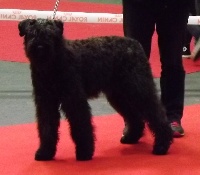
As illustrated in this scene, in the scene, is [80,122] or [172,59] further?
[172,59]

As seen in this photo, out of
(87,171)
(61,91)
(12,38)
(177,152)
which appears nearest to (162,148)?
(177,152)

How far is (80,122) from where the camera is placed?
2.99 m

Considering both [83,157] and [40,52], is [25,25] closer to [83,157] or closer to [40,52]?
[40,52]

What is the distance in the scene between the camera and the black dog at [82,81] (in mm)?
2791

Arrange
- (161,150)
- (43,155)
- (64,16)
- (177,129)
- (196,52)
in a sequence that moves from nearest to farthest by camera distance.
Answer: (43,155) < (161,150) < (177,129) < (64,16) < (196,52)

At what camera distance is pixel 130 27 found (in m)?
3.46

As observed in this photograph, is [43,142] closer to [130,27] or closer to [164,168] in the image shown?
[164,168]

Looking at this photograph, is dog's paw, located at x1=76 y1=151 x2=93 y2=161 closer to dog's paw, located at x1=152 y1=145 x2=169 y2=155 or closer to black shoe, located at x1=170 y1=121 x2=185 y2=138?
dog's paw, located at x1=152 y1=145 x2=169 y2=155

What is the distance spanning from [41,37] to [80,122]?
0.57m

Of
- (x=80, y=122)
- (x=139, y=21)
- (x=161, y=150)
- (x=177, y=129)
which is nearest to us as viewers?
(x=80, y=122)

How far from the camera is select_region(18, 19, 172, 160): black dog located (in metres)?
2.79

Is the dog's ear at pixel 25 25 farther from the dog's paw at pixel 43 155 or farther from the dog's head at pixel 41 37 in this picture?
the dog's paw at pixel 43 155

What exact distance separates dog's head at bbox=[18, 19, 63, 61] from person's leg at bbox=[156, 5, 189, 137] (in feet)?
2.99

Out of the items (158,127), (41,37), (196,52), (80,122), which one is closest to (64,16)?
(196,52)
